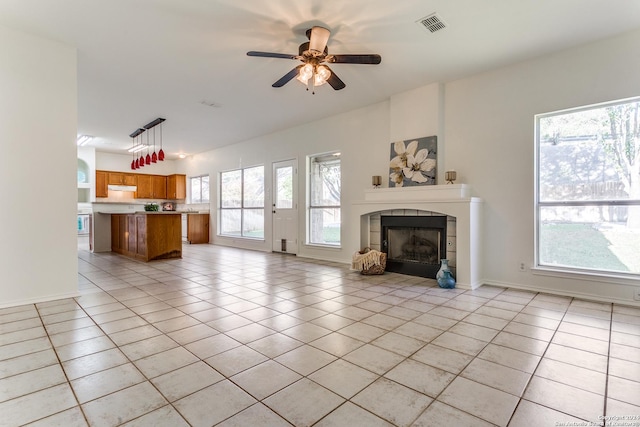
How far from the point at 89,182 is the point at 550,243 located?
11119mm

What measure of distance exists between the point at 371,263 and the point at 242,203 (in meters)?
4.69

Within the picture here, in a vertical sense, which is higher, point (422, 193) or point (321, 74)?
point (321, 74)

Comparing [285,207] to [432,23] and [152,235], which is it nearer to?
[152,235]

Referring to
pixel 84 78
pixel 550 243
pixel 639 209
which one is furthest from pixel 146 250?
pixel 639 209

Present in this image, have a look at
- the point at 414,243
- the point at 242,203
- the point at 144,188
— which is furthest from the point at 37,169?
the point at 144,188

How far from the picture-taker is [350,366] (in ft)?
6.32

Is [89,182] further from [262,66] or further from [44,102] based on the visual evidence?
[262,66]

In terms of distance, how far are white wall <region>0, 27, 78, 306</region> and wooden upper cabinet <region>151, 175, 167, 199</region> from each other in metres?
7.39

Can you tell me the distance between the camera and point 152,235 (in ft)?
19.3

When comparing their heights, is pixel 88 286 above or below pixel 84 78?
below

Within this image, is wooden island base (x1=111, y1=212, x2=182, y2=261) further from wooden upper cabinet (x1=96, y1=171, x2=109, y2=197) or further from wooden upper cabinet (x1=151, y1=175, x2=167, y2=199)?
wooden upper cabinet (x1=151, y1=175, x2=167, y2=199)

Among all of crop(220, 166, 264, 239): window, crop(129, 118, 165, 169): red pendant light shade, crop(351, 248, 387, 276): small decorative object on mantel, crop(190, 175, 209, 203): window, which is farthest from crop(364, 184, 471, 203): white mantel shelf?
crop(190, 175, 209, 203): window

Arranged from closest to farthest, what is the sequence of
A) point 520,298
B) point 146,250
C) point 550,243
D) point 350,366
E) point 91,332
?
1. point 350,366
2. point 91,332
3. point 520,298
4. point 550,243
5. point 146,250

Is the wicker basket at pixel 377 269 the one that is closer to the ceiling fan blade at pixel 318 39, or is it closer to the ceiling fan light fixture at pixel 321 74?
the ceiling fan light fixture at pixel 321 74
